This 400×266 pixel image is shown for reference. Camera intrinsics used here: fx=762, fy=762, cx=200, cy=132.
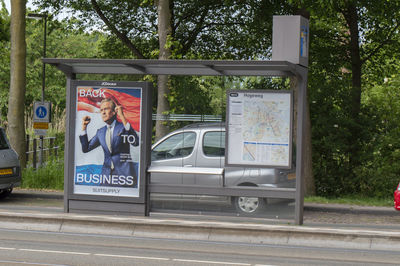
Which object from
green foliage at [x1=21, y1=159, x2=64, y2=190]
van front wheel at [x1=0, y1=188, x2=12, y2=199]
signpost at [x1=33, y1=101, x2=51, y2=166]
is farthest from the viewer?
signpost at [x1=33, y1=101, x2=51, y2=166]

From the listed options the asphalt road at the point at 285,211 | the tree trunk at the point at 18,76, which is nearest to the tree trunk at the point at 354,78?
the asphalt road at the point at 285,211

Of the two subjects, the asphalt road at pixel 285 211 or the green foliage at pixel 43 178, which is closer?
the asphalt road at pixel 285 211

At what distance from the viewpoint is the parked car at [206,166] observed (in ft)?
41.0

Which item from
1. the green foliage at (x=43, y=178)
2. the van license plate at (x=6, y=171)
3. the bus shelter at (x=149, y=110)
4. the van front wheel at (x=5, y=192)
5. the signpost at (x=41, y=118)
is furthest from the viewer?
the signpost at (x=41, y=118)

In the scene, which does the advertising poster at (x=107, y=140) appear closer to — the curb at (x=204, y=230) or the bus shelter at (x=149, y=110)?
the bus shelter at (x=149, y=110)

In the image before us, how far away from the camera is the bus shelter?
39.6 ft

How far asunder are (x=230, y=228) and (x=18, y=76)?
10.3 meters

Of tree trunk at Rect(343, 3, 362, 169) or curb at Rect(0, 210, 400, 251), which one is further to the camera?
tree trunk at Rect(343, 3, 362, 169)

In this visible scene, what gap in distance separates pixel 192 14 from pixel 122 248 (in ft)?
55.8

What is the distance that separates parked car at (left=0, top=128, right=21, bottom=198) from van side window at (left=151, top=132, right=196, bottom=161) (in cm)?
460

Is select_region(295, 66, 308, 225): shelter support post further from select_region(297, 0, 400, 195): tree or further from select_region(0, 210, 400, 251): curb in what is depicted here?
select_region(297, 0, 400, 195): tree

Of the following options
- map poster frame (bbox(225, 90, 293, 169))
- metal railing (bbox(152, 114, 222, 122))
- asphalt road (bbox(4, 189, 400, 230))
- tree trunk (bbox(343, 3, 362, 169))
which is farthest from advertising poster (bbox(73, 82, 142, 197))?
tree trunk (bbox(343, 3, 362, 169))

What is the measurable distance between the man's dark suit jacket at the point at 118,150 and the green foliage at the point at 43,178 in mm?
5979

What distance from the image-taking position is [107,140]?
42.6 ft
